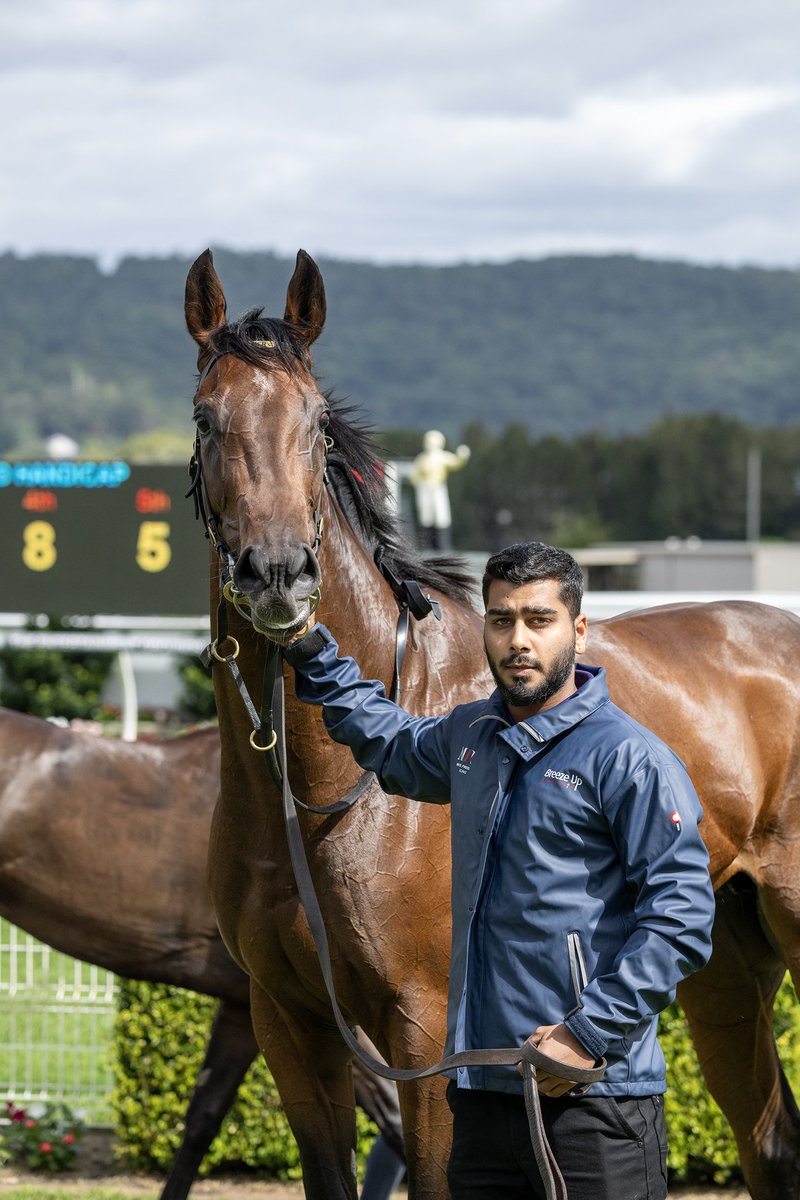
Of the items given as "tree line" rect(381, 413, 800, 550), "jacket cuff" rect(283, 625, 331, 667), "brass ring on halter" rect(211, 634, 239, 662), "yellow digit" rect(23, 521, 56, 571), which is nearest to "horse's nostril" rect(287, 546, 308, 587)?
"jacket cuff" rect(283, 625, 331, 667)

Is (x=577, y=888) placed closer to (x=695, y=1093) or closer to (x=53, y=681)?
(x=695, y=1093)

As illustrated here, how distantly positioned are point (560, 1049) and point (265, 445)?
1265 millimetres

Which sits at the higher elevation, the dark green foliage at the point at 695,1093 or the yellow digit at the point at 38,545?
the yellow digit at the point at 38,545

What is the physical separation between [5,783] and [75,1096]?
1.73 m

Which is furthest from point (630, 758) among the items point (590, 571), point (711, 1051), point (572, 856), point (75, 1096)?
point (590, 571)

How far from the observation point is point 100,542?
8242mm

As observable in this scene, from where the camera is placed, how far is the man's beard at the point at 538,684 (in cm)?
232

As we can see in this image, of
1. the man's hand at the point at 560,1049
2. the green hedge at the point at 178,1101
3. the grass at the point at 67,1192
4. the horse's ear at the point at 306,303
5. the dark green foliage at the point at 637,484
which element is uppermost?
the dark green foliage at the point at 637,484

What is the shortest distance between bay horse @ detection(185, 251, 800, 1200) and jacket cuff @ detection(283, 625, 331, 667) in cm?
11

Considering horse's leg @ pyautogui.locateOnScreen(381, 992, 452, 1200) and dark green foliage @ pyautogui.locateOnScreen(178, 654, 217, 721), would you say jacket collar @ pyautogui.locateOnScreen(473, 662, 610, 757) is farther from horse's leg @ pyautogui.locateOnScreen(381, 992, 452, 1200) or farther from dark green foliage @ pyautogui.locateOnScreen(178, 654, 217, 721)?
dark green foliage @ pyautogui.locateOnScreen(178, 654, 217, 721)

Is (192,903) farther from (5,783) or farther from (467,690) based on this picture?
(467,690)

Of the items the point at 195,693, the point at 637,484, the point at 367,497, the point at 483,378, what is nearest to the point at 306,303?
the point at 367,497

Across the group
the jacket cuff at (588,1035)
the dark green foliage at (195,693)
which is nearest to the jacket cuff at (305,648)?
the jacket cuff at (588,1035)

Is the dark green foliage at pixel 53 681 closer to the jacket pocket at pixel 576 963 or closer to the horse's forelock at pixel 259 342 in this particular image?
the horse's forelock at pixel 259 342
